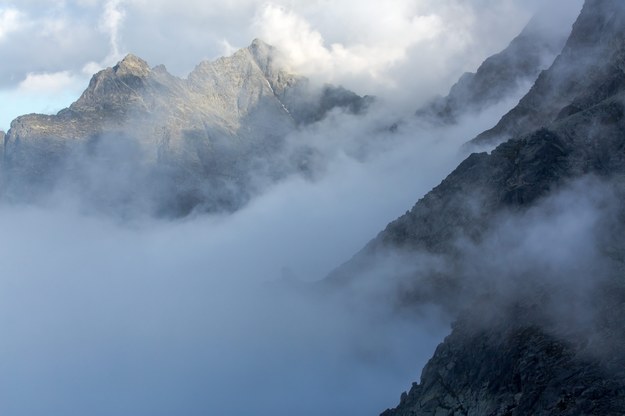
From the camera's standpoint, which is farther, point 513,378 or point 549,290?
point 549,290

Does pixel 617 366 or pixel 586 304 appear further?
pixel 586 304

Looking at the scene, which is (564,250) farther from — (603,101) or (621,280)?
(603,101)

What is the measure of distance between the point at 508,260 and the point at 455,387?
38.6 m

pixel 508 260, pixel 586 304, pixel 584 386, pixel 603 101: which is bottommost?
pixel 584 386

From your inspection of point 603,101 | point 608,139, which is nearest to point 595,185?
point 608,139

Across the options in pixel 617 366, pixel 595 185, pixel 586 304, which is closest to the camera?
pixel 617 366

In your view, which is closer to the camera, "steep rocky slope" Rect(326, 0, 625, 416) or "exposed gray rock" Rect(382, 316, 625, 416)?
"exposed gray rock" Rect(382, 316, 625, 416)

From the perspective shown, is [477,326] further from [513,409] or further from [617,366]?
[617,366]

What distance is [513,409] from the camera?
12431cm

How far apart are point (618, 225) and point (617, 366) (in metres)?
45.0

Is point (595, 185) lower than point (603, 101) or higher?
lower

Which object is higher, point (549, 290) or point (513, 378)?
point (549, 290)

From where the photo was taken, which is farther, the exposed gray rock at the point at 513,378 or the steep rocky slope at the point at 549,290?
the steep rocky slope at the point at 549,290

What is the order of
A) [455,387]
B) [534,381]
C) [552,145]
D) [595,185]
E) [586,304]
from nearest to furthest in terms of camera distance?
[534,381] < [586,304] < [455,387] < [595,185] < [552,145]
